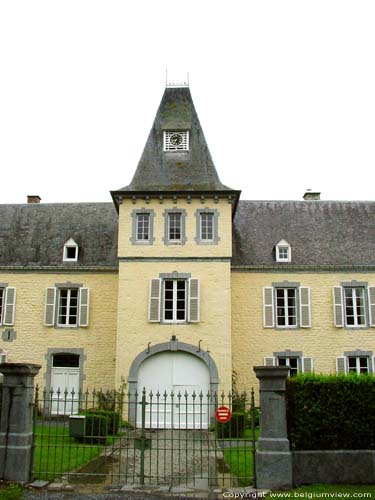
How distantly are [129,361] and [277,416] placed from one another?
9.93 meters

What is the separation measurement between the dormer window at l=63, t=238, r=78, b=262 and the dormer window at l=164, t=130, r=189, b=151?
551 cm

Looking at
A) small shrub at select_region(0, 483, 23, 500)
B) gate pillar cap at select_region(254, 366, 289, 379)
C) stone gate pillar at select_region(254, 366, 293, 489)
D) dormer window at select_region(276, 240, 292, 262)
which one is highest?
dormer window at select_region(276, 240, 292, 262)

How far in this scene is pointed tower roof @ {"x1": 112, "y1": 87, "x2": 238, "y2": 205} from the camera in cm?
1989

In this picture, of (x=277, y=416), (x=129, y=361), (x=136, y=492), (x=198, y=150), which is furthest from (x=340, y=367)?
(x=136, y=492)

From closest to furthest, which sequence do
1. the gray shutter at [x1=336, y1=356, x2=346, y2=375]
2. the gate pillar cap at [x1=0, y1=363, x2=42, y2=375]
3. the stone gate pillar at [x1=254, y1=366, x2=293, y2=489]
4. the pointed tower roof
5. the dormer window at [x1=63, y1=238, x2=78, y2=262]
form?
the stone gate pillar at [x1=254, y1=366, x2=293, y2=489]
the gate pillar cap at [x1=0, y1=363, x2=42, y2=375]
the pointed tower roof
the gray shutter at [x1=336, y1=356, x2=346, y2=375]
the dormer window at [x1=63, y1=238, x2=78, y2=262]

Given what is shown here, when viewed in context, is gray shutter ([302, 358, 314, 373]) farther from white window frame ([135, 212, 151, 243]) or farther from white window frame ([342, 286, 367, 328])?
white window frame ([135, 212, 151, 243])

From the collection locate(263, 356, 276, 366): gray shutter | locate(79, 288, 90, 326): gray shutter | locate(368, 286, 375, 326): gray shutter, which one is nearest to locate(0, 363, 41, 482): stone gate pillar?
locate(79, 288, 90, 326): gray shutter

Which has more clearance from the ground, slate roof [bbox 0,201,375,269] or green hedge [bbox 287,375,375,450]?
slate roof [bbox 0,201,375,269]

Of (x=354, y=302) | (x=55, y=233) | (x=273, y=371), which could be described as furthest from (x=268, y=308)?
(x=273, y=371)

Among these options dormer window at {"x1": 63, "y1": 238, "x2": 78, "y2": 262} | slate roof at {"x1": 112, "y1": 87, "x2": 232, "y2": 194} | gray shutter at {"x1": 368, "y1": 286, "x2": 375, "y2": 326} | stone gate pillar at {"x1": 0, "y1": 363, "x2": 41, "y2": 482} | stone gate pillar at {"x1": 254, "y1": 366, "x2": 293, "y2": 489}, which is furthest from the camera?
dormer window at {"x1": 63, "y1": 238, "x2": 78, "y2": 262}

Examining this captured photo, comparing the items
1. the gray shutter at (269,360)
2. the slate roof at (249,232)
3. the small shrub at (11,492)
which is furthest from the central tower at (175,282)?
the small shrub at (11,492)

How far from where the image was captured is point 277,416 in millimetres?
9656

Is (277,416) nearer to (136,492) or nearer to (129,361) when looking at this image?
(136,492)

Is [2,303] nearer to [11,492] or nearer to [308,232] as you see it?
[308,232]
